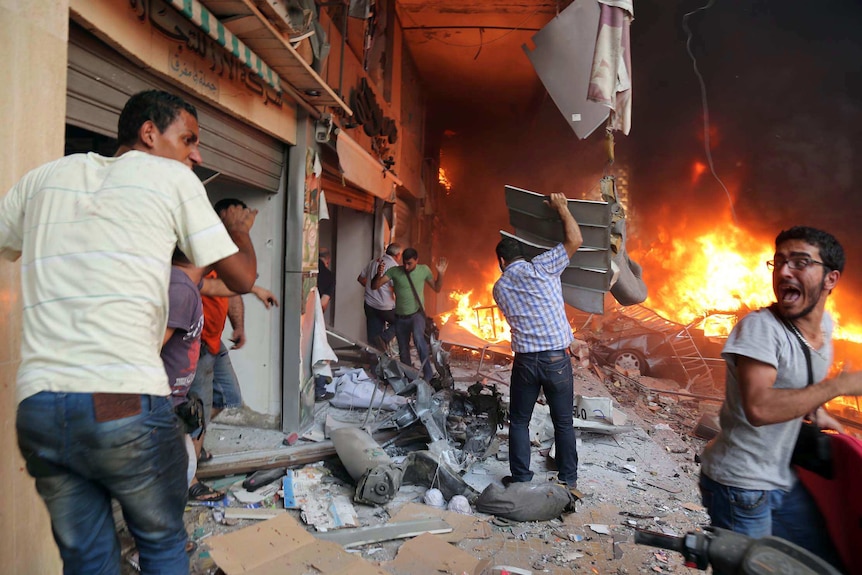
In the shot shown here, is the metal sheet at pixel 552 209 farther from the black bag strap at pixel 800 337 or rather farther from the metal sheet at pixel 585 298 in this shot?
the black bag strap at pixel 800 337

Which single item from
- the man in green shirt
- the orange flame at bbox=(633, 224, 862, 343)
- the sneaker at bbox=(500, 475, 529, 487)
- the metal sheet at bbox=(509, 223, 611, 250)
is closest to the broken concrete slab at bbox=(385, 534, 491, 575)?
the sneaker at bbox=(500, 475, 529, 487)

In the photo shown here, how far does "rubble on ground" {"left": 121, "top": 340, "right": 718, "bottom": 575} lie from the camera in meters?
3.29

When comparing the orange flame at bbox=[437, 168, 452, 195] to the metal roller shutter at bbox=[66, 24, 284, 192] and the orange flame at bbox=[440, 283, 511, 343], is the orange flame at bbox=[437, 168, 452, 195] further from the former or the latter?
the metal roller shutter at bbox=[66, 24, 284, 192]

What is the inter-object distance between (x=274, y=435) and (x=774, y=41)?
1260 centimetres

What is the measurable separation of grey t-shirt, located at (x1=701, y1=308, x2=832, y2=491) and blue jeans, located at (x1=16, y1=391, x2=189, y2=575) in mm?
2011

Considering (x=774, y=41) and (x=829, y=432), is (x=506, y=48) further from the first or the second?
(x=829, y=432)

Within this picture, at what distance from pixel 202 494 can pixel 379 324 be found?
4.78 m

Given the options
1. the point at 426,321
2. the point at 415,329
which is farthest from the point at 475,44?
the point at 415,329

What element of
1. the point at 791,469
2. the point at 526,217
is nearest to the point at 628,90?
the point at 526,217

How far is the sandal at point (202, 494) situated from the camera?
12.6ft

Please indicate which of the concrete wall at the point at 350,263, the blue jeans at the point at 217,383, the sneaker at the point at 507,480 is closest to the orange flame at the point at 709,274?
the concrete wall at the point at 350,263

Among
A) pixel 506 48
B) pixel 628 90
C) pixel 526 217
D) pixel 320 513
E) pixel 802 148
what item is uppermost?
pixel 506 48

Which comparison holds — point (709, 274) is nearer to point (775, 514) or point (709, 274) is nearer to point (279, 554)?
point (775, 514)

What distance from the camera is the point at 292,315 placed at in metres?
5.34
